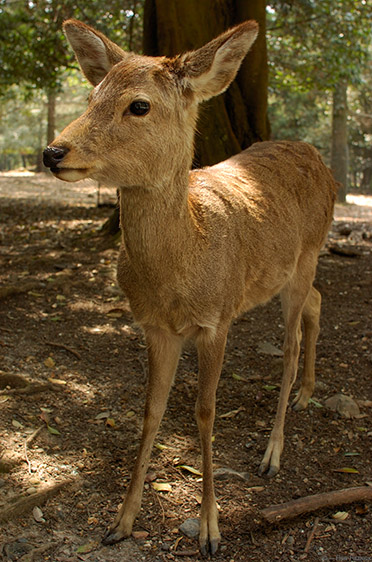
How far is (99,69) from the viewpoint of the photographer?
3.24 m

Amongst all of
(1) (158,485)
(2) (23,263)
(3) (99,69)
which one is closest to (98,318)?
(2) (23,263)

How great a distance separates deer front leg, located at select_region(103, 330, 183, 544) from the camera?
10.3 feet

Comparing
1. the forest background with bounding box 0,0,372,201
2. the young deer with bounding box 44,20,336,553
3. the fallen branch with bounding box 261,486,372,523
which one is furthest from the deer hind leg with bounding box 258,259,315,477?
the forest background with bounding box 0,0,372,201

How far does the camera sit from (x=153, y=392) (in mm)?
3262

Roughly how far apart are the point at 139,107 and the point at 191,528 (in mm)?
2066

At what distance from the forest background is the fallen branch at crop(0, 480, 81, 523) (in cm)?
319

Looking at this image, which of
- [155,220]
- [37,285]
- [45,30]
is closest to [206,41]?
[37,285]

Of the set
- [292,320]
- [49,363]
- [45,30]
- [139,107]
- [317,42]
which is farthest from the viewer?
[317,42]

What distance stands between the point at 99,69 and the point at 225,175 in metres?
1.02

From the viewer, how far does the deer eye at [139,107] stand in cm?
265

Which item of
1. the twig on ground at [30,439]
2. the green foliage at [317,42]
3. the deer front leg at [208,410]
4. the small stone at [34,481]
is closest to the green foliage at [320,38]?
the green foliage at [317,42]

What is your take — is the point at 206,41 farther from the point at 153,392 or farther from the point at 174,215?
the point at 153,392

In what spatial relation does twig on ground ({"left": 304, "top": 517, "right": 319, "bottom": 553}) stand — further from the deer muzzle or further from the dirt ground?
the deer muzzle

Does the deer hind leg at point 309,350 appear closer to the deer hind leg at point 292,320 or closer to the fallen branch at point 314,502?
the deer hind leg at point 292,320
